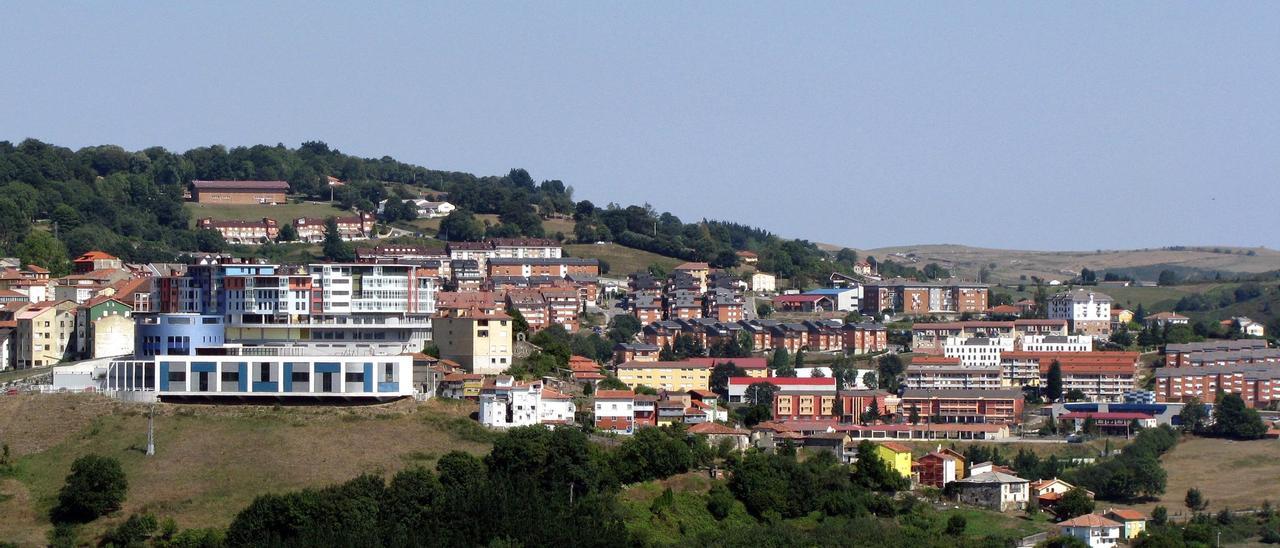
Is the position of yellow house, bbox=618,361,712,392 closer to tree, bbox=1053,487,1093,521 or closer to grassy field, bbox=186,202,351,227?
tree, bbox=1053,487,1093,521

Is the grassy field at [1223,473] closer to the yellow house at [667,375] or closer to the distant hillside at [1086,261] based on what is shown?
the yellow house at [667,375]

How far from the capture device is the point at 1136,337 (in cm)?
9006

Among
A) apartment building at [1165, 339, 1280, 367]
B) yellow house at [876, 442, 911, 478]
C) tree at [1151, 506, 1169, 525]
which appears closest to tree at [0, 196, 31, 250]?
yellow house at [876, 442, 911, 478]

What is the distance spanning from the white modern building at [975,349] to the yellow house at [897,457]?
2448 cm

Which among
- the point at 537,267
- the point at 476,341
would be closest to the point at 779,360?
the point at 537,267

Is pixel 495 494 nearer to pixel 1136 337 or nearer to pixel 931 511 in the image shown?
pixel 931 511

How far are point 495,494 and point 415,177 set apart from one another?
87118mm

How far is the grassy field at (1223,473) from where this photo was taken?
60.8 meters

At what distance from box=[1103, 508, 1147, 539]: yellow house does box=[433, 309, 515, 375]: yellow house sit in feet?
57.4

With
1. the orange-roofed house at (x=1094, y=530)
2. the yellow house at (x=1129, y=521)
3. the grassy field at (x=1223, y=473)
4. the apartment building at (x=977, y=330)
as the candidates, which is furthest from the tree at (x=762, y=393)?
the orange-roofed house at (x=1094, y=530)

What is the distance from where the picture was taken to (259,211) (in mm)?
109062

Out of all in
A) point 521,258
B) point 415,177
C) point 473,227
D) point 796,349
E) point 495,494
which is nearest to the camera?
point 495,494

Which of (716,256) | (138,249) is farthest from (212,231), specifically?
(716,256)

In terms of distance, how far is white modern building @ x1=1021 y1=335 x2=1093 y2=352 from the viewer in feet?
285
